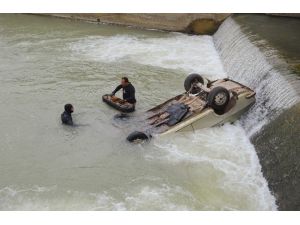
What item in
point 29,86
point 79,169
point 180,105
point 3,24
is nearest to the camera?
point 79,169

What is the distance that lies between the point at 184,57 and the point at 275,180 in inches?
365

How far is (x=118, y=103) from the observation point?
12.7 m

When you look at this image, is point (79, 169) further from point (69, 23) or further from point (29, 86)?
point (69, 23)

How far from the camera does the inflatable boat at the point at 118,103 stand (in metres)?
12.5

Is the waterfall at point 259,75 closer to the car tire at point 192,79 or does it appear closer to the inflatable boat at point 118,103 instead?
the car tire at point 192,79

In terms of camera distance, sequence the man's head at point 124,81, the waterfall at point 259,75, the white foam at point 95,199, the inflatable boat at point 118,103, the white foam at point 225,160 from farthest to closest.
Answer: the inflatable boat at point 118,103 < the man's head at point 124,81 < the waterfall at point 259,75 < the white foam at point 225,160 < the white foam at point 95,199

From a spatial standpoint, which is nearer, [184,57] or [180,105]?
[180,105]

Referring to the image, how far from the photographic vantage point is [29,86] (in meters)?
14.7

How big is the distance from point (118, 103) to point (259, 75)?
4164mm

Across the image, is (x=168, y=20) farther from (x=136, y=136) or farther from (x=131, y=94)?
(x=136, y=136)

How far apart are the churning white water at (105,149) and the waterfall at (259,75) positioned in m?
0.23

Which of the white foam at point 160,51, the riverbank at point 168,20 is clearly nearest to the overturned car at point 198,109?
the white foam at point 160,51

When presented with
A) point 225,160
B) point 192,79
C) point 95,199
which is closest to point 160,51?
point 192,79

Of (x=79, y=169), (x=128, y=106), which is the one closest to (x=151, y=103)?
(x=128, y=106)
